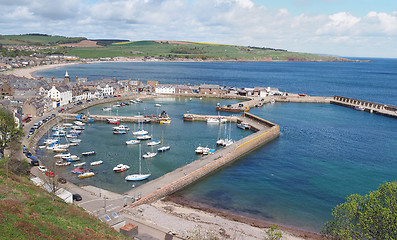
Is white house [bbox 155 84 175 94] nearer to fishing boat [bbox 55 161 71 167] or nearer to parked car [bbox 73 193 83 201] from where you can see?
fishing boat [bbox 55 161 71 167]

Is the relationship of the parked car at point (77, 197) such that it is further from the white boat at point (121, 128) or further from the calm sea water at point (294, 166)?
the white boat at point (121, 128)

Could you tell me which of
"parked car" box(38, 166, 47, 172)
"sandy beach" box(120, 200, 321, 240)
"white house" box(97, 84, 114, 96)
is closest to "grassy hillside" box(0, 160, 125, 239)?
"sandy beach" box(120, 200, 321, 240)

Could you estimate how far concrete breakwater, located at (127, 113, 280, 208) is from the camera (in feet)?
116

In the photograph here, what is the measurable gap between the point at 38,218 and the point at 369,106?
342ft

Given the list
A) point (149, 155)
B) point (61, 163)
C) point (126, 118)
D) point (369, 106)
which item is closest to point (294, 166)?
point (149, 155)

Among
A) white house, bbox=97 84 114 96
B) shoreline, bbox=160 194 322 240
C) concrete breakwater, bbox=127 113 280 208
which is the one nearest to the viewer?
shoreline, bbox=160 194 322 240

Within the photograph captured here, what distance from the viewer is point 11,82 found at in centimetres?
9175

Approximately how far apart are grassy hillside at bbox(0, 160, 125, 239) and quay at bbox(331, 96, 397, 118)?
91.5 meters

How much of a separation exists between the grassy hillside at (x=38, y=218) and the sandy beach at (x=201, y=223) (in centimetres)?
673

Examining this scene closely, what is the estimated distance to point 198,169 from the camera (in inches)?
1666

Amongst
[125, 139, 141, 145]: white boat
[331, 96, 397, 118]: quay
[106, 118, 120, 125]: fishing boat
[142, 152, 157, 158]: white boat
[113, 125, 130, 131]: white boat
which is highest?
[331, 96, 397, 118]: quay

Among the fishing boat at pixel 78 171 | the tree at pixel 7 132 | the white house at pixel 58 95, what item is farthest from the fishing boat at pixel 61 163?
the white house at pixel 58 95

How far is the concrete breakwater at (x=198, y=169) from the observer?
35312mm

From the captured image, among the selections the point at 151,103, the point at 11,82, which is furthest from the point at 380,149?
the point at 11,82
